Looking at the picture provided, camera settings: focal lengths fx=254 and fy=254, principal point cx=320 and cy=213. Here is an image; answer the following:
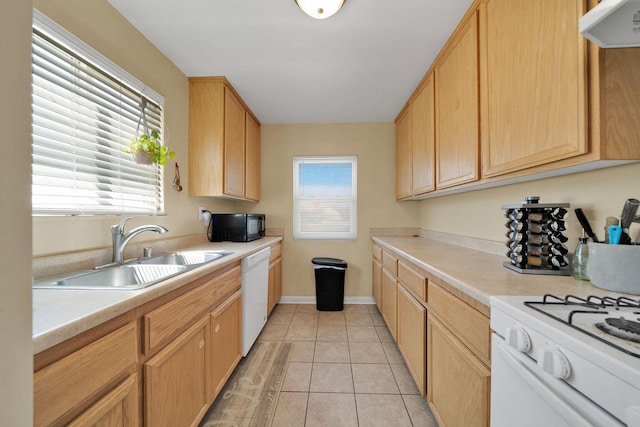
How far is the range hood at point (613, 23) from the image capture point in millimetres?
684

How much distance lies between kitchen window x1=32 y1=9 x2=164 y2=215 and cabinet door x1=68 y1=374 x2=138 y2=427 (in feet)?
2.84

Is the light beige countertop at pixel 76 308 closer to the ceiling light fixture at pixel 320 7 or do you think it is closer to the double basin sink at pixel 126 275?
the double basin sink at pixel 126 275

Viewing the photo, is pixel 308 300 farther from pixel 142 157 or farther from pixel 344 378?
pixel 142 157

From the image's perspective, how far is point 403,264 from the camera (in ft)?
6.48

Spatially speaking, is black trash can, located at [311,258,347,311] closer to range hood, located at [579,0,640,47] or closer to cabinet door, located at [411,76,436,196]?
cabinet door, located at [411,76,436,196]

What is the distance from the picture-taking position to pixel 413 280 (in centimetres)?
172

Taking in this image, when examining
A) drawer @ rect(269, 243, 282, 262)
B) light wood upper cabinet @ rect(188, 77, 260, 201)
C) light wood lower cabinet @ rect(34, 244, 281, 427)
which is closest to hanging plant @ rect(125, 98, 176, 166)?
light wood upper cabinet @ rect(188, 77, 260, 201)

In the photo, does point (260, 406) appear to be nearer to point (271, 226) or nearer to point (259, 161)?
point (271, 226)

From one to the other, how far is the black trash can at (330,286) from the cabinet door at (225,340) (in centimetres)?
135

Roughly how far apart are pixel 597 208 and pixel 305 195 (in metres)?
2.77

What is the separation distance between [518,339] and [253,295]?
1.86 metres

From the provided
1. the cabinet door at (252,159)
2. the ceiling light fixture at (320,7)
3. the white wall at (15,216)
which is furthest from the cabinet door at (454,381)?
the cabinet door at (252,159)

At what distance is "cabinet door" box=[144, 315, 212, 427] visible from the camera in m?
0.98

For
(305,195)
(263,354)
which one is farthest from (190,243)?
(305,195)
